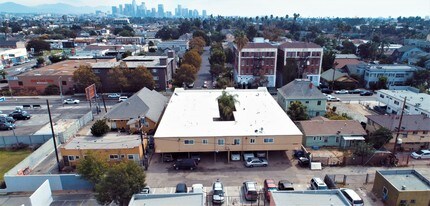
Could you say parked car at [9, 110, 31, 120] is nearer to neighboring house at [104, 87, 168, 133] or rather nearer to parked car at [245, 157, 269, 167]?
neighboring house at [104, 87, 168, 133]

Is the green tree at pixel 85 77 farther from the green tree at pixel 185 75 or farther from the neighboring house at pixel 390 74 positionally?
the neighboring house at pixel 390 74

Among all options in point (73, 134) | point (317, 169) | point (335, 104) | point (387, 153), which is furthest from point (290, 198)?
point (335, 104)

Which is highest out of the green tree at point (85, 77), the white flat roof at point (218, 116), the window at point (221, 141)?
the green tree at point (85, 77)

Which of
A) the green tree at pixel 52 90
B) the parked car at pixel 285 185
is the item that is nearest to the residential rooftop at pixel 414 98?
the parked car at pixel 285 185

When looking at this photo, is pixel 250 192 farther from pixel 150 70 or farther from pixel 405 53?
pixel 405 53

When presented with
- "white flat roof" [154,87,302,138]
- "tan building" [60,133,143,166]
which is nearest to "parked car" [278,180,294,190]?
"white flat roof" [154,87,302,138]

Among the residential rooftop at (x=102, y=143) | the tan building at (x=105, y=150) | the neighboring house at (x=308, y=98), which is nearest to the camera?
the tan building at (x=105, y=150)

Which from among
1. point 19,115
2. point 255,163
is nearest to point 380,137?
point 255,163
